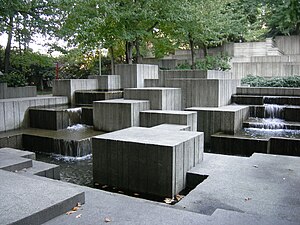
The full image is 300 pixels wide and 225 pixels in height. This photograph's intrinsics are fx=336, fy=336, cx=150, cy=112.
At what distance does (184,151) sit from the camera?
5.66 metres

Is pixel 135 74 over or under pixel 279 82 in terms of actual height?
over

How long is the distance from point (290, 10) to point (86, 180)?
4696 mm

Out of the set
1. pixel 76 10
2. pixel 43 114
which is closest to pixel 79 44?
pixel 76 10

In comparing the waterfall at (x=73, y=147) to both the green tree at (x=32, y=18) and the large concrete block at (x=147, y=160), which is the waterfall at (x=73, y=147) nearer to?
the large concrete block at (x=147, y=160)

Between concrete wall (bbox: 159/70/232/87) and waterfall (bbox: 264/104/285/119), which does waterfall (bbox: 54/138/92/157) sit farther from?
waterfall (bbox: 264/104/285/119)

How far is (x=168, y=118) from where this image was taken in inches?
340

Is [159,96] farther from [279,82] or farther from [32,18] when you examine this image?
[279,82]

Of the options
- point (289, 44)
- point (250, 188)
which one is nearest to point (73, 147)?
point (250, 188)

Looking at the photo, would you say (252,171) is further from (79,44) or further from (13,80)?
(79,44)

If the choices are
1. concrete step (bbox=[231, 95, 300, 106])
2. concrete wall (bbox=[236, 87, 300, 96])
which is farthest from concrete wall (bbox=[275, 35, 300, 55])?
concrete step (bbox=[231, 95, 300, 106])

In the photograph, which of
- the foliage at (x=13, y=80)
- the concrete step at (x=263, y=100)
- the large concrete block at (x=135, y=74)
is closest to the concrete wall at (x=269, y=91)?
the concrete step at (x=263, y=100)

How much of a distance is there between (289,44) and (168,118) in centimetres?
1743

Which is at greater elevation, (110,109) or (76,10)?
(76,10)

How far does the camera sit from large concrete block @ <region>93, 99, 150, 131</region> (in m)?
9.12
